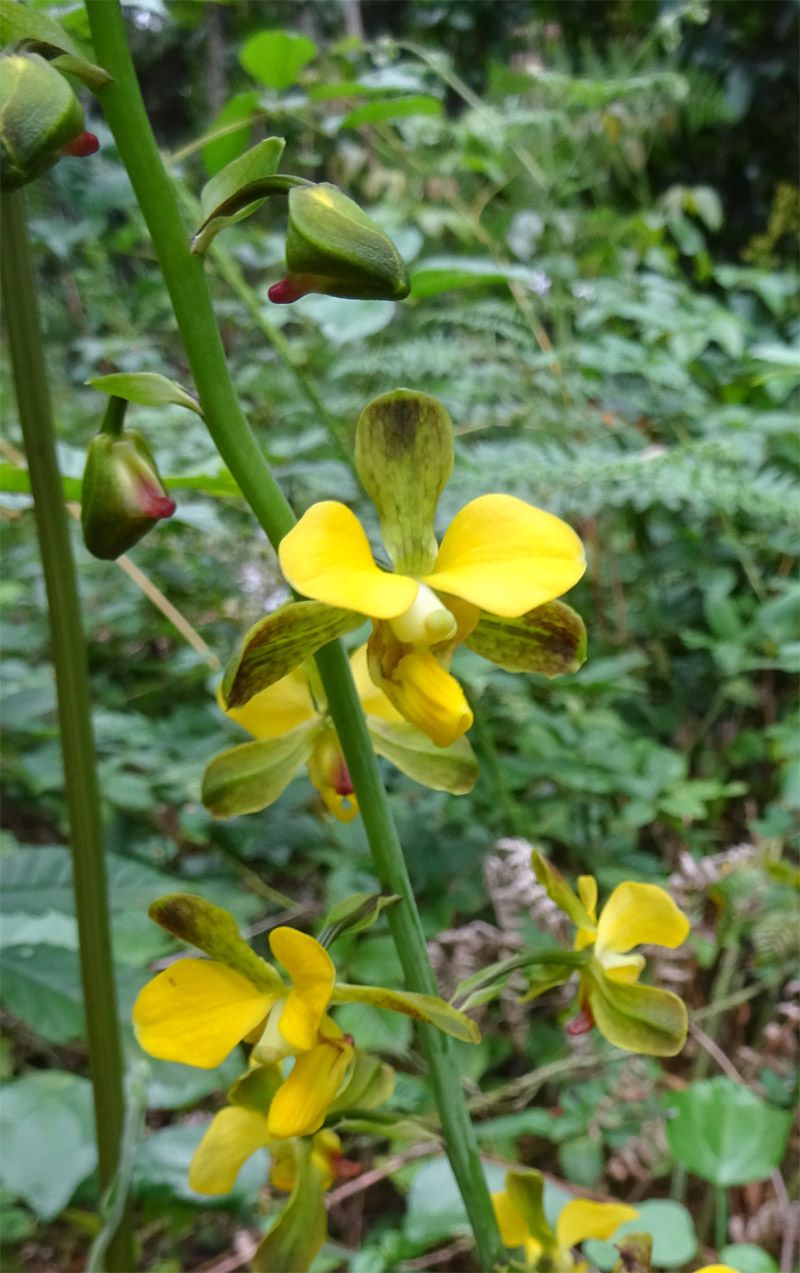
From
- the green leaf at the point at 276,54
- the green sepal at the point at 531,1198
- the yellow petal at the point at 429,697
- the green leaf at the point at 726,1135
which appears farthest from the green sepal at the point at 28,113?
the green leaf at the point at 726,1135

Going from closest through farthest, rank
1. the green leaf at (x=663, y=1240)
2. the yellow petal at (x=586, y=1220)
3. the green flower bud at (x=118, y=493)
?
1. the green flower bud at (x=118, y=493)
2. the yellow petal at (x=586, y=1220)
3. the green leaf at (x=663, y=1240)

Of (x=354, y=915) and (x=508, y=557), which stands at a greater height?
(x=508, y=557)

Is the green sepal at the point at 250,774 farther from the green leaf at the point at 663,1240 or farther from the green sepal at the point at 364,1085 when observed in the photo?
the green leaf at the point at 663,1240

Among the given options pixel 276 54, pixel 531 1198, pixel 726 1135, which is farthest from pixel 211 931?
pixel 276 54

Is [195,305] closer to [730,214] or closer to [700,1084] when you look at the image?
[700,1084]

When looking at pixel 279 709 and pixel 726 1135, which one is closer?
pixel 279 709

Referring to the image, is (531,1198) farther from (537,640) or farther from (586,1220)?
(537,640)
